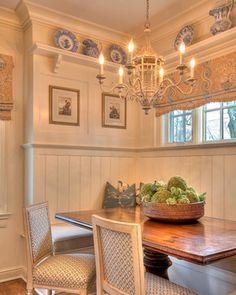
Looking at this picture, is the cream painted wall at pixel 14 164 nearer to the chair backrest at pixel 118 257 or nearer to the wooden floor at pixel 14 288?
the wooden floor at pixel 14 288

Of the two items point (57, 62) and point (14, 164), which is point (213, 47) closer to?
point (57, 62)

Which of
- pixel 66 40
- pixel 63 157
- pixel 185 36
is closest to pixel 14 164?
pixel 63 157

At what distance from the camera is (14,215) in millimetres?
3082

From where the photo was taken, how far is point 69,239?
2.70 metres

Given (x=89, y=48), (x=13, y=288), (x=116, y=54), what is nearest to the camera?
(x=13, y=288)

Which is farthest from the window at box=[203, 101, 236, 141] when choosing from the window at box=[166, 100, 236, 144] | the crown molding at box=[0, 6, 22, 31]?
the crown molding at box=[0, 6, 22, 31]

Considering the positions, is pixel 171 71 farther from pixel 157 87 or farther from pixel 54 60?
pixel 54 60

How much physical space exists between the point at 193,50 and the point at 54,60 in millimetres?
1431

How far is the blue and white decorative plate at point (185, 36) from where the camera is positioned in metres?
3.01

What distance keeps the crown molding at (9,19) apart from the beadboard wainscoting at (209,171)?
209 cm

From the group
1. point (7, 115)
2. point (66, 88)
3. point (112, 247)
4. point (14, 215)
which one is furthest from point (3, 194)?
point (112, 247)

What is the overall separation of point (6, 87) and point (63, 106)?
607 mm

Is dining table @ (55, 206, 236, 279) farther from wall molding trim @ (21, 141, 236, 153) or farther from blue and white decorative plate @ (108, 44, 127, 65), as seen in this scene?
blue and white decorative plate @ (108, 44, 127, 65)

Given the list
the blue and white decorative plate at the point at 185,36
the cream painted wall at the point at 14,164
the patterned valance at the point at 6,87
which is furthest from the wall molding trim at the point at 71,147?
the blue and white decorative plate at the point at 185,36
